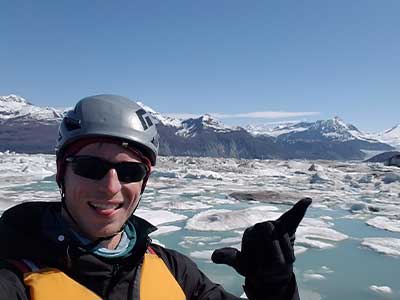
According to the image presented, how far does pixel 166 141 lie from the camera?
19950 centimetres

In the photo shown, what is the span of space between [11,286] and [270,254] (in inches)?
42.3

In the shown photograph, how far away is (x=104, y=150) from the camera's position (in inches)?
65.9

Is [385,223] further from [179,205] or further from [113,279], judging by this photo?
[113,279]

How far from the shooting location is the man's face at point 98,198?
160cm

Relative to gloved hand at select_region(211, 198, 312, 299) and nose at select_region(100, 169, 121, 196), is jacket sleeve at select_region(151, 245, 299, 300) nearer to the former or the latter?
gloved hand at select_region(211, 198, 312, 299)

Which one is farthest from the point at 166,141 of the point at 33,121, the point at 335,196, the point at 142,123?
the point at 142,123

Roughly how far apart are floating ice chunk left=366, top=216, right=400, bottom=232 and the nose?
9240 mm

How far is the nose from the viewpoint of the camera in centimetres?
162

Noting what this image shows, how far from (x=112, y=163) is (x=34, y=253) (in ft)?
1.58

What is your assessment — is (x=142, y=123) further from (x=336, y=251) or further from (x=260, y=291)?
(x=336, y=251)

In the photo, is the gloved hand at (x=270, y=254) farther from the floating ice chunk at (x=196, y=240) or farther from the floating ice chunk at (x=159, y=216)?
the floating ice chunk at (x=159, y=216)

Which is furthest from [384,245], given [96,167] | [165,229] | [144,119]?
[96,167]

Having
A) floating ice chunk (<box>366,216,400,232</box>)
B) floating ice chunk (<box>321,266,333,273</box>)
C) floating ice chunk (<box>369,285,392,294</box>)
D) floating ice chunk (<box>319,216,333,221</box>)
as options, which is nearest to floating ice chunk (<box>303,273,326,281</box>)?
floating ice chunk (<box>321,266,333,273</box>)

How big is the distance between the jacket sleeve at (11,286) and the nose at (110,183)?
477 mm
